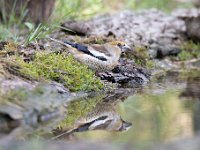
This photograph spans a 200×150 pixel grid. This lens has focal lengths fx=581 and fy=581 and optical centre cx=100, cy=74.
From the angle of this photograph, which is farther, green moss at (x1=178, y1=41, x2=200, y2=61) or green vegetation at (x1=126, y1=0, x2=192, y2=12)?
green vegetation at (x1=126, y1=0, x2=192, y2=12)

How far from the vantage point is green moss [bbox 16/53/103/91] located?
24.2ft

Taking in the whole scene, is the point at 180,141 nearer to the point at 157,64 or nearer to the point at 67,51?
→ the point at 67,51

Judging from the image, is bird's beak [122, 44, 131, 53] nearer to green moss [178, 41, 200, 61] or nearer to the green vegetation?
green moss [178, 41, 200, 61]

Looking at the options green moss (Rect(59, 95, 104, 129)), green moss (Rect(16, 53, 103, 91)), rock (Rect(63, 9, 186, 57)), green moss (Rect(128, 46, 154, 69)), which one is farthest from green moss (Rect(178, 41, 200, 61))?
green moss (Rect(59, 95, 104, 129))

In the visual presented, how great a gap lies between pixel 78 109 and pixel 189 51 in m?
5.08

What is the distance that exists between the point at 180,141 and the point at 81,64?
3267 millimetres

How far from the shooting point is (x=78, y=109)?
21.7 ft

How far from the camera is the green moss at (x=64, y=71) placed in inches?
291

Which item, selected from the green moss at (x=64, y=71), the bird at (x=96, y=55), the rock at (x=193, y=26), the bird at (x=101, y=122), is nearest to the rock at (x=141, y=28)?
the rock at (x=193, y=26)

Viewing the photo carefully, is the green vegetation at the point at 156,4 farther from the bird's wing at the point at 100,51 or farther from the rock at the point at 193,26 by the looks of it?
the bird's wing at the point at 100,51

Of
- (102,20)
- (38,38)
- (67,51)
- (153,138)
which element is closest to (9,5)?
(102,20)

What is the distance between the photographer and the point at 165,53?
10750 millimetres

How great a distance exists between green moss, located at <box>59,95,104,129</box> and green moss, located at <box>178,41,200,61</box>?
3831 mm

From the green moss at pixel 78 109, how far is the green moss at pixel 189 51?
383 cm
